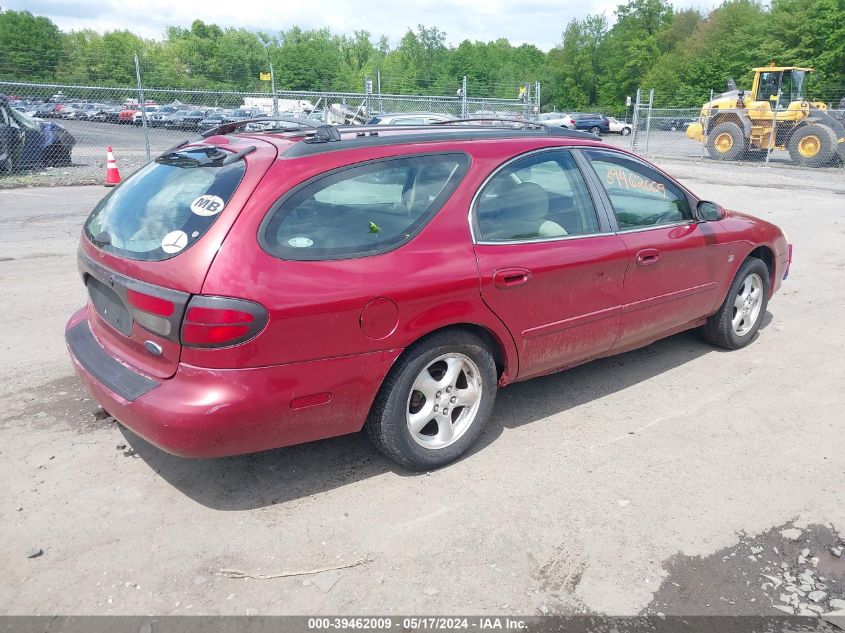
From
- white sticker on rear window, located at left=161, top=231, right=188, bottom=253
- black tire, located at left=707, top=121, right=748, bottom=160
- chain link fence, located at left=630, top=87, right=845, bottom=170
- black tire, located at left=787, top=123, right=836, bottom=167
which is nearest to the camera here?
white sticker on rear window, located at left=161, top=231, right=188, bottom=253

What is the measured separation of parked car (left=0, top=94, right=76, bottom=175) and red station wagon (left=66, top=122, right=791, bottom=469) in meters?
13.0

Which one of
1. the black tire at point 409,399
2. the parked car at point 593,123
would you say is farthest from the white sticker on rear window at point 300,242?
the parked car at point 593,123

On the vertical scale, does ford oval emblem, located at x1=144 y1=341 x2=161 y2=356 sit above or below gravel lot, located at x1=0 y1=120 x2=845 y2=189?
above

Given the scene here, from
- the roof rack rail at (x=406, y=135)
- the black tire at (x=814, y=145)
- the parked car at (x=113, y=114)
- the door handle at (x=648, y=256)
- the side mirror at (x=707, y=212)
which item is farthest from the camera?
the parked car at (x=113, y=114)

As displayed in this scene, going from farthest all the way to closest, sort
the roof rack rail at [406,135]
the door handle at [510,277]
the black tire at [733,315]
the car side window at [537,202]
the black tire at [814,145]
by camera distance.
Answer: the black tire at [814,145] < the black tire at [733,315] < the car side window at [537,202] < the door handle at [510,277] < the roof rack rail at [406,135]

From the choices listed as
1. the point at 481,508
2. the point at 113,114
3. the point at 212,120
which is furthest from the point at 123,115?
the point at 481,508

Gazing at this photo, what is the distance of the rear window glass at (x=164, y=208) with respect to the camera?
2.88 metres

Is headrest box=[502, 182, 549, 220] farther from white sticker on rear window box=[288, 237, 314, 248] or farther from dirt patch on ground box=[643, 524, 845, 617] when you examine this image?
dirt patch on ground box=[643, 524, 845, 617]

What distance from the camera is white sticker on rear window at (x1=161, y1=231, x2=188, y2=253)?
9.27 ft

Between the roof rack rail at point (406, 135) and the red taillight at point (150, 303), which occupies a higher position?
the roof rack rail at point (406, 135)

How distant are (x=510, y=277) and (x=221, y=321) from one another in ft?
4.77

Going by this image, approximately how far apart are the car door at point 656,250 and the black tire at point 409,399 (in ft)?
3.86

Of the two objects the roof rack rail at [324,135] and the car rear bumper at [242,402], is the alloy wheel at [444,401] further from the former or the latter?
the roof rack rail at [324,135]

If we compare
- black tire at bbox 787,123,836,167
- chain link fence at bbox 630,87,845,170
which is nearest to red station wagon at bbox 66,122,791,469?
chain link fence at bbox 630,87,845,170
